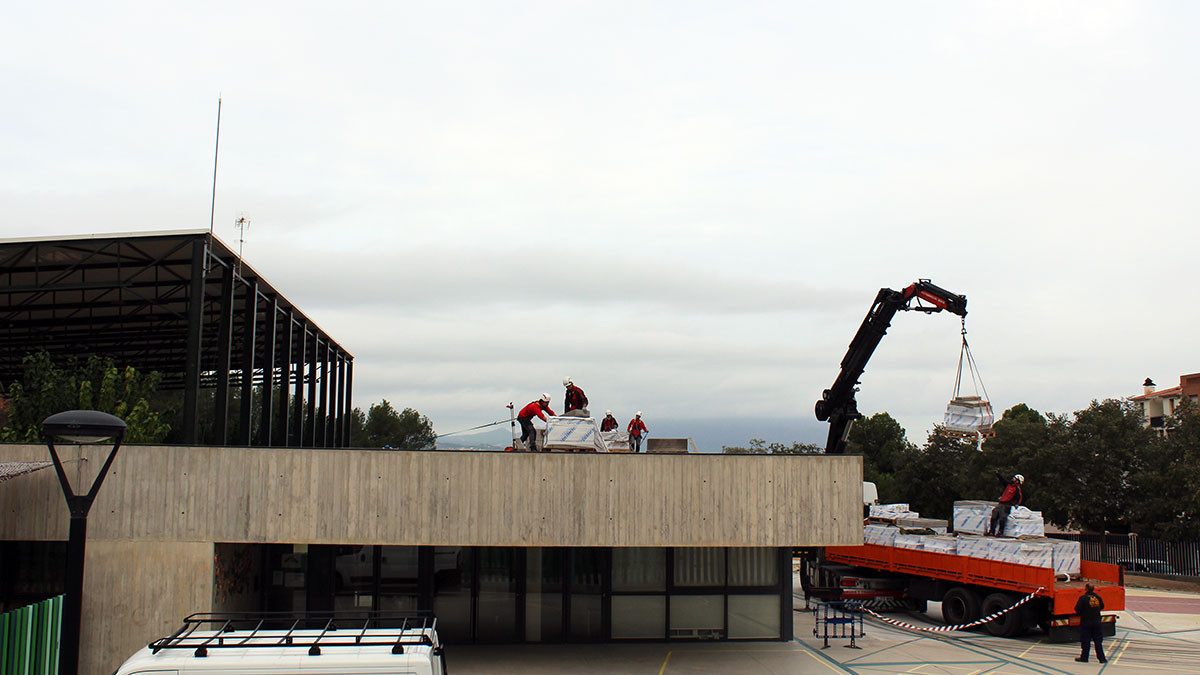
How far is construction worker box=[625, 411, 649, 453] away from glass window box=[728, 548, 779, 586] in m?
4.11

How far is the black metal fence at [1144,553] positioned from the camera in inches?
1314

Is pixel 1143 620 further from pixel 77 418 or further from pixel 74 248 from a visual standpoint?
pixel 74 248

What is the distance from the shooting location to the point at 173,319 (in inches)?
1197

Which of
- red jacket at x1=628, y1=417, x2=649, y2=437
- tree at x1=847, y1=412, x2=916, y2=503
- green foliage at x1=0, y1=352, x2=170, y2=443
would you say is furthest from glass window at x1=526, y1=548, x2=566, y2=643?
tree at x1=847, y1=412, x2=916, y2=503

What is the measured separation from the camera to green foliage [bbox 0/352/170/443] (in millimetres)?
26406

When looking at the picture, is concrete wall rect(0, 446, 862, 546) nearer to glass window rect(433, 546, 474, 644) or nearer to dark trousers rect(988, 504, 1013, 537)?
glass window rect(433, 546, 474, 644)

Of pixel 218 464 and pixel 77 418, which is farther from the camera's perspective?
pixel 218 464

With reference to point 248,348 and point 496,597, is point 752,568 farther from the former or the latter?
point 248,348

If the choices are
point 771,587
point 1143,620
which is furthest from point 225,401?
point 1143,620

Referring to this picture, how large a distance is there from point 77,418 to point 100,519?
5.43 metres

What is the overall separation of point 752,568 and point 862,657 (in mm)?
2705

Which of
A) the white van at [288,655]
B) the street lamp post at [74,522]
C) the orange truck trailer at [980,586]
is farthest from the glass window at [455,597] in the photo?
the orange truck trailer at [980,586]

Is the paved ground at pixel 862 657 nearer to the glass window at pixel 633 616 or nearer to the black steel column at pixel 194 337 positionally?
the glass window at pixel 633 616

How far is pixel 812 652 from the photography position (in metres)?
18.0
